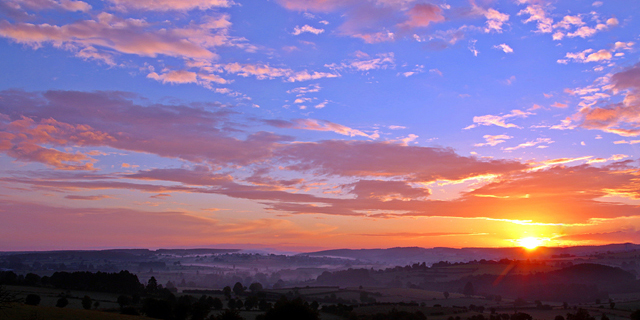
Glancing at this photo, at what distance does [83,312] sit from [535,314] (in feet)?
357

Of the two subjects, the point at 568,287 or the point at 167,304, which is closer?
the point at 167,304

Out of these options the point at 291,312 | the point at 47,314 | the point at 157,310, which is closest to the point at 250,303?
the point at 157,310

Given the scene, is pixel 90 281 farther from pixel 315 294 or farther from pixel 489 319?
pixel 489 319

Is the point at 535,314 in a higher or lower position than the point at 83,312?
lower

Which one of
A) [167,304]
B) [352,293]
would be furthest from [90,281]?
[352,293]

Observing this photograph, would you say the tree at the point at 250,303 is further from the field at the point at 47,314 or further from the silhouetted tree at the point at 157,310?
the field at the point at 47,314

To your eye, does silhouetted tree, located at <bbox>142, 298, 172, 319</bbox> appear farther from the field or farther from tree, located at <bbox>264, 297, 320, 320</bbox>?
tree, located at <bbox>264, 297, 320, 320</bbox>

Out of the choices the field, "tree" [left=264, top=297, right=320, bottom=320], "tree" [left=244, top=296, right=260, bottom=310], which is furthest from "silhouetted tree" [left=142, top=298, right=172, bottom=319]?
"tree" [left=244, top=296, right=260, bottom=310]

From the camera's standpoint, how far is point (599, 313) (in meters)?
111

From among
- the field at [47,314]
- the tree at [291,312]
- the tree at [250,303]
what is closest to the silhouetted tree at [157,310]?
the field at [47,314]

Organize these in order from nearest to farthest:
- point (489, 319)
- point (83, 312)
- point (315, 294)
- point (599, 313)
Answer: point (83, 312) → point (489, 319) → point (599, 313) → point (315, 294)

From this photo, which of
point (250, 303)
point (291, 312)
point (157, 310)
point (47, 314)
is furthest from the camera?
point (250, 303)

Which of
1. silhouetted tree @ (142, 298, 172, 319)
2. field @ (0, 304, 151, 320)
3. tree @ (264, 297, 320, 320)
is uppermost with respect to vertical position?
field @ (0, 304, 151, 320)

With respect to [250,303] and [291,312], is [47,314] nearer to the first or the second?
[291,312]
